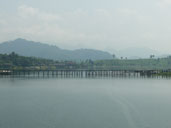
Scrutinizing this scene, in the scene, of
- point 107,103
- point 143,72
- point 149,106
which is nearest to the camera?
point 149,106

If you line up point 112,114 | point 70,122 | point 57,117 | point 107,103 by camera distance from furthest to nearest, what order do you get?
point 107,103, point 112,114, point 57,117, point 70,122

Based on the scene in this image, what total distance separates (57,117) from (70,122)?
2.82m

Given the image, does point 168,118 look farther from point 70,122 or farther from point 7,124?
point 7,124

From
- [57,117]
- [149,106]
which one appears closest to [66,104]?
[57,117]

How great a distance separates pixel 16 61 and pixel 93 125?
159 m

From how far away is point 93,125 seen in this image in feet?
93.8

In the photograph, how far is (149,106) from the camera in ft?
130

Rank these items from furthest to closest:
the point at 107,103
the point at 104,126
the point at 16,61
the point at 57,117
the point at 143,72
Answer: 1. the point at 16,61
2. the point at 143,72
3. the point at 107,103
4. the point at 57,117
5. the point at 104,126

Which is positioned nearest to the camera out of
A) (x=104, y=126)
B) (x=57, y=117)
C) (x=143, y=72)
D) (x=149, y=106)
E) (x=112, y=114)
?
(x=104, y=126)

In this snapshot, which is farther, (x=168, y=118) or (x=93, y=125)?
(x=168, y=118)

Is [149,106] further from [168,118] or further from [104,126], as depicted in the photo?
[104,126]

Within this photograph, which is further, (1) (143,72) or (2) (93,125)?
(1) (143,72)

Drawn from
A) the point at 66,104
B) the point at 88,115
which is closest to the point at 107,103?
the point at 66,104

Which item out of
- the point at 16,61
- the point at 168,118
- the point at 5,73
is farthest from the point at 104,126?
the point at 16,61
